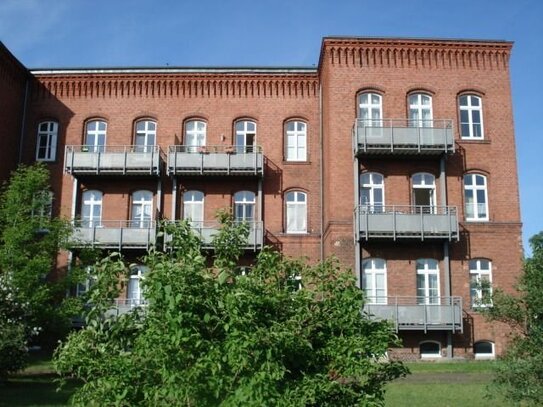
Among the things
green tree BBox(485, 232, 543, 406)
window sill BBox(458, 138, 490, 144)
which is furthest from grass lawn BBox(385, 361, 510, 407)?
window sill BBox(458, 138, 490, 144)

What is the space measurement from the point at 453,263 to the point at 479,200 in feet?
9.95

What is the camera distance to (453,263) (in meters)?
25.0

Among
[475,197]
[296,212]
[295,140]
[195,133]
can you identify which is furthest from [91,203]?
[475,197]

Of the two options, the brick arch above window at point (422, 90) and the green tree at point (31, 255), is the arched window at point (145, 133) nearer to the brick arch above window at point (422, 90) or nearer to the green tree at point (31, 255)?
the green tree at point (31, 255)

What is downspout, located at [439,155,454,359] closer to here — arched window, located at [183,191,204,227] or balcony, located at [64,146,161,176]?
arched window, located at [183,191,204,227]

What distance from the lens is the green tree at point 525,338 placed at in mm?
9828

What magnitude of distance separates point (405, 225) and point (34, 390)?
567 inches

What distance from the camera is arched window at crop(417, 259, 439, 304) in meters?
24.7

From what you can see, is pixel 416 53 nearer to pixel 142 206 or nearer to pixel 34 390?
pixel 142 206

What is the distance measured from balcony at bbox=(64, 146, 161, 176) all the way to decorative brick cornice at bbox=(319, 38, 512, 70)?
28.7ft

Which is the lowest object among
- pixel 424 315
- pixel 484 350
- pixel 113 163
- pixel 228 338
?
pixel 484 350

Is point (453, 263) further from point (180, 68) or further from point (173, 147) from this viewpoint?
point (180, 68)

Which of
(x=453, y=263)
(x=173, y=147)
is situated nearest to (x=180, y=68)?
(x=173, y=147)

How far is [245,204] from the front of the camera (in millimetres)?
28031
